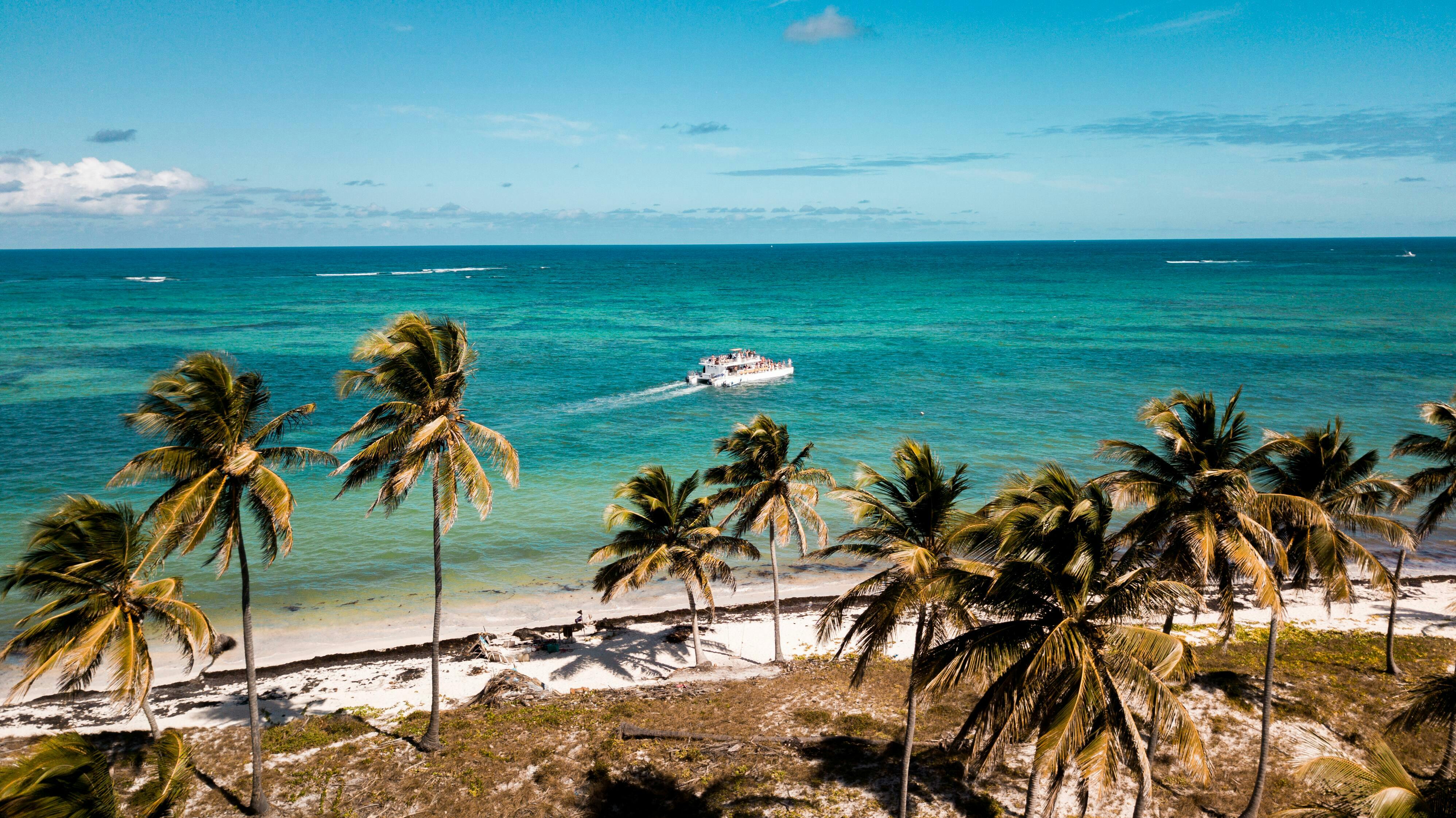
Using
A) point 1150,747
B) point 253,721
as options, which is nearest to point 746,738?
point 1150,747

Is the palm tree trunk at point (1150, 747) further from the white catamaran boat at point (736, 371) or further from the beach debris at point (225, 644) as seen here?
the white catamaran boat at point (736, 371)

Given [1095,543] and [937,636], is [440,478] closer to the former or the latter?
[937,636]

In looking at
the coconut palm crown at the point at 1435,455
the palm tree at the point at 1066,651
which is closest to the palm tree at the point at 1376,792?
the palm tree at the point at 1066,651

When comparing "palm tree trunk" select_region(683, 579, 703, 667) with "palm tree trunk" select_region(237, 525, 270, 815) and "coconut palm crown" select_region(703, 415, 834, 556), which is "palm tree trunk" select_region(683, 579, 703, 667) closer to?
"coconut palm crown" select_region(703, 415, 834, 556)

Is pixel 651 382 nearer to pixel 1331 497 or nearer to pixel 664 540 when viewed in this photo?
pixel 664 540

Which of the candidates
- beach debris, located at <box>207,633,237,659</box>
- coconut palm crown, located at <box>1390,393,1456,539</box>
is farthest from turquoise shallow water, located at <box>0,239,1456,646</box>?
coconut palm crown, located at <box>1390,393,1456,539</box>

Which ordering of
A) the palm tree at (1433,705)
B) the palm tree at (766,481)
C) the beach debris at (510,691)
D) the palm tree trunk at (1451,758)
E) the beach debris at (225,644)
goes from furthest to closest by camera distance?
the beach debris at (225,644), the palm tree at (766,481), the beach debris at (510,691), the palm tree trunk at (1451,758), the palm tree at (1433,705)
